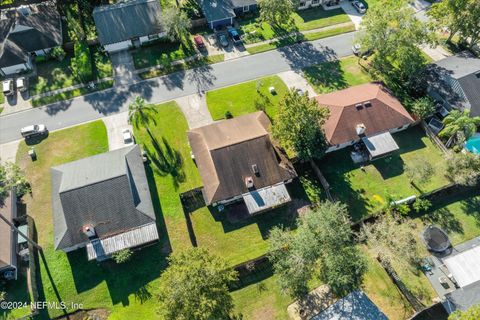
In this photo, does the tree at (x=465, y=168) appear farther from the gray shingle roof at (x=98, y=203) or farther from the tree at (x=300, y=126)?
the gray shingle roof at (x=98, y=203)

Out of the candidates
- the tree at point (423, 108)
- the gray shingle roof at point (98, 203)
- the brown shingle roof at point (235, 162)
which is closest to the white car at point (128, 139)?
the gray shingle roof at point (98, 203)

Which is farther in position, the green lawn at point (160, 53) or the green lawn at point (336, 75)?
the green lawn at point (160, 53)

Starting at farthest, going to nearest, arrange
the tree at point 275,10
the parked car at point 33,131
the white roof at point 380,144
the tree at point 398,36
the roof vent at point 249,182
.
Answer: the tree at point 275,10, the tree at point 398,36, the parked car at point 33,131, the white roof at point 380,144, the roof vent at point 249,182

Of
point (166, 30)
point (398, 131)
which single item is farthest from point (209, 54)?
point (398, 131)

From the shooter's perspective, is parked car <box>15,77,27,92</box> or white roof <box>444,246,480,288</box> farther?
parked car <box>15,77,27,92</box>

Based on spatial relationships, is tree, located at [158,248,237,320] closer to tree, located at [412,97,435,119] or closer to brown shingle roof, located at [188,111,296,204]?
brown shingle roof, located at [188,111,296,204]

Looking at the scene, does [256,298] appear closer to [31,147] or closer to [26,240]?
[26,240]

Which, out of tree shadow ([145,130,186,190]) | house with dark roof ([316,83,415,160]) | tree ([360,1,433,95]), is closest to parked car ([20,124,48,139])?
tree shadow ([145,130,186,190])
